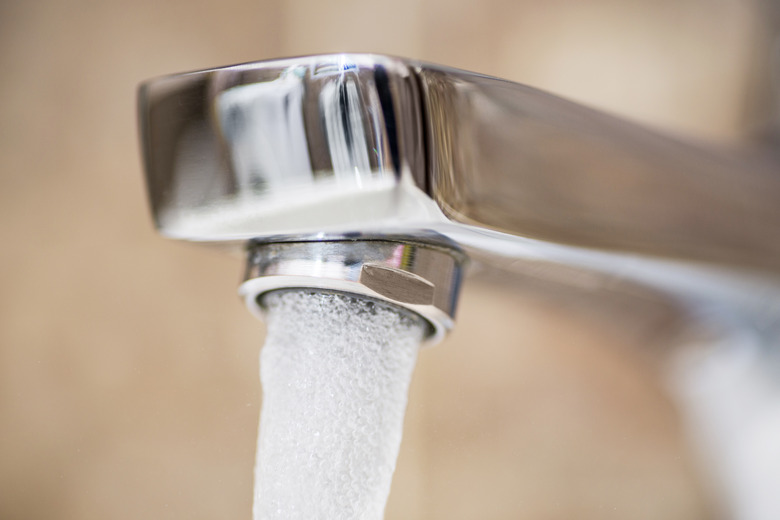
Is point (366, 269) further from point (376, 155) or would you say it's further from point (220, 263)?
point (220, 263)

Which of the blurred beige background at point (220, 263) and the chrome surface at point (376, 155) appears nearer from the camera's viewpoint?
the chrome surface at point (376, 155)

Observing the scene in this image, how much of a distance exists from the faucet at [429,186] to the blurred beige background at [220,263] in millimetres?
136

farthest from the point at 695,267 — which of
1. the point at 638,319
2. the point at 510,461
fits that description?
the point at 510,461

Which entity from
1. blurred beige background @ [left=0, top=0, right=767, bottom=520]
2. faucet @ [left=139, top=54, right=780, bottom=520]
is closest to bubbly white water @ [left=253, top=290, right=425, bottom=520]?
faucet @ [left=139, top=54, right=780, bottom=520]

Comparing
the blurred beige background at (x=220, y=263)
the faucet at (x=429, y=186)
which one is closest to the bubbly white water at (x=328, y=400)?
the faucet at (x=429, y=186)

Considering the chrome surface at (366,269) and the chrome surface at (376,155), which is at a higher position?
the chrome surface at (376,155)

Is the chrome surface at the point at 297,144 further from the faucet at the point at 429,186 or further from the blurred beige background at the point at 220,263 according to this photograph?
the blurred beige background at the point at 220,263

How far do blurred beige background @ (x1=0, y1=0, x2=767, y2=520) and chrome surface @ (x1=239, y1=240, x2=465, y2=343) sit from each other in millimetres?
162

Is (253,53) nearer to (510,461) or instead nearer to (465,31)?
(465,31)

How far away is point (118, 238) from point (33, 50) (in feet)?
0.38

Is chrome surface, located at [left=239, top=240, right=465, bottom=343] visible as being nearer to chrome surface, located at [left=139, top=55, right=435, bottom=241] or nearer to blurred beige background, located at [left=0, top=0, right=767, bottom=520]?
chrome surface, located at [left=139, top=55, right=435, bottom=241]

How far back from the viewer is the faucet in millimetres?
118

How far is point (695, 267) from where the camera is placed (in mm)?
193

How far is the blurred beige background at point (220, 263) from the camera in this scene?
341 millimetres
